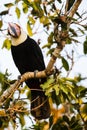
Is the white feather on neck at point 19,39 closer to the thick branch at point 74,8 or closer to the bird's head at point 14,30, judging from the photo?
the bird's head at point 14,30

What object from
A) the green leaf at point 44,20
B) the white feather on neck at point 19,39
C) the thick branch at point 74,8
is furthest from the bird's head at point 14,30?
the thick branch at point 74,8

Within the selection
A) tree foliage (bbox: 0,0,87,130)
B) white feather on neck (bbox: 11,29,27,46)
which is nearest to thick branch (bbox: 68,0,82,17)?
tree foliage (bbox: 0,0,87,130)

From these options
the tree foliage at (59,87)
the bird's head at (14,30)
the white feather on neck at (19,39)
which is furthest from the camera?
the white feather on neck at (19,39)

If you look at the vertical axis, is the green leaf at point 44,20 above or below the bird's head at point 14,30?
above

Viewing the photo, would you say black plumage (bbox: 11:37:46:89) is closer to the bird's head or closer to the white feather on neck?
the white feather on neck

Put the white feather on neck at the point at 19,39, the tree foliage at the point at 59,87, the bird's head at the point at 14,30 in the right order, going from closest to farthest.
A: 1. the tree foliage at the point at 59,87
2. the bird's head at the point at 14,30
3. the white feather on neck at the point at 19,39

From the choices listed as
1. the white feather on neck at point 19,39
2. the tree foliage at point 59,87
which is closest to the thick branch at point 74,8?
the tree foliage at point 59,87

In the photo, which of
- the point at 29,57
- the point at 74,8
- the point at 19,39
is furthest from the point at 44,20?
the point at 19,39

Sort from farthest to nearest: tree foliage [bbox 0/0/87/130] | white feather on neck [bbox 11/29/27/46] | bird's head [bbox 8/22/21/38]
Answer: white feather on neck [bbox 11/29/27/46], bird's head [bbox 8/22/21/38], tree foliage [bbox 0/0/87/130]

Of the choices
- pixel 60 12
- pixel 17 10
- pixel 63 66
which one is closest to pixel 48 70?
pixel 63 66

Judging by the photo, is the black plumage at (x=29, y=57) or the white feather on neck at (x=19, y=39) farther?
the white feather on neck at (x=19, y=39)

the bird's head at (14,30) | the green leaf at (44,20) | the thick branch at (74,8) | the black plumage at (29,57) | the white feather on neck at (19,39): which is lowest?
the black plumage at (29,57)

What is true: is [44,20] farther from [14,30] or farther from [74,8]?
[14,30]

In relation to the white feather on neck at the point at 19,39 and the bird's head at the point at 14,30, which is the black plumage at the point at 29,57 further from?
the bird's head at the point at 14,30
